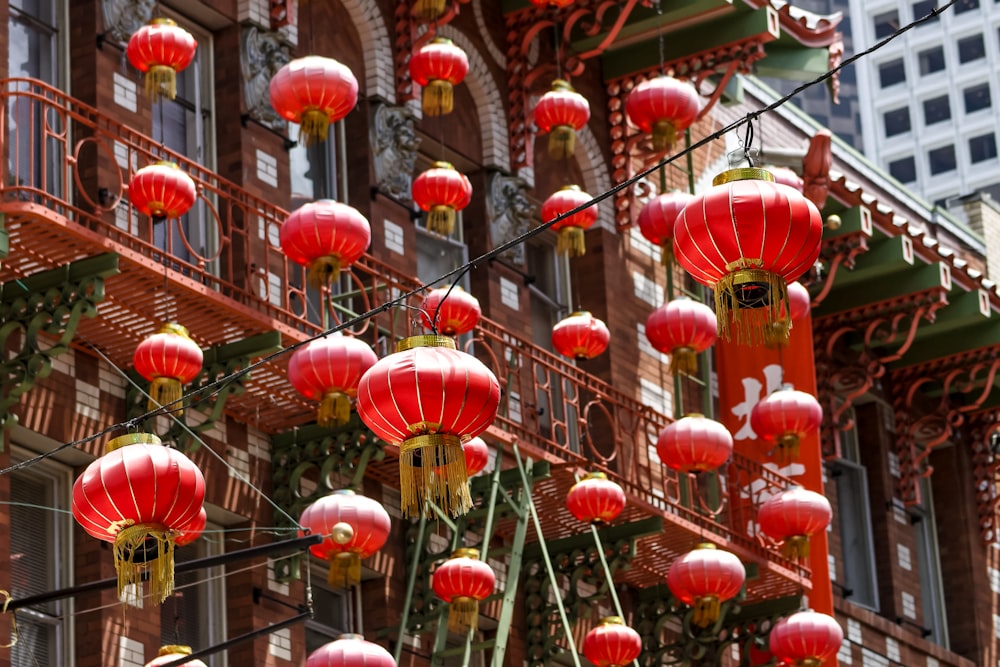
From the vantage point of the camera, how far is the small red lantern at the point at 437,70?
22109mm

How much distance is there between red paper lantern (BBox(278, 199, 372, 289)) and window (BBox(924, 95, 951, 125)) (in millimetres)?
53090

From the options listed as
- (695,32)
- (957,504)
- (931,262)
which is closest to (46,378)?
(695,32)

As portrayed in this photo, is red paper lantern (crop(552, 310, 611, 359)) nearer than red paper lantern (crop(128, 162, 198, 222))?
No

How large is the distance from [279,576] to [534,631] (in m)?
3.65

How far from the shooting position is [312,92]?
767 inches

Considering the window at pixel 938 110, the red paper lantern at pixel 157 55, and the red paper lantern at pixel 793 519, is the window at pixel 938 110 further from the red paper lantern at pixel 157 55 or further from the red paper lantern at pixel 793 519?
the red paper lantern at pixel 157 55

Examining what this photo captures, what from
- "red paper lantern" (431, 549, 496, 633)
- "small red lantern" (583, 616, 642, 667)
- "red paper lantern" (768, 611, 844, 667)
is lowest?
"small red lantern" (583, 616, 642, 667)

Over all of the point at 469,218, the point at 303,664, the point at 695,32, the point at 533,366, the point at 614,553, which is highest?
the point at 695,32

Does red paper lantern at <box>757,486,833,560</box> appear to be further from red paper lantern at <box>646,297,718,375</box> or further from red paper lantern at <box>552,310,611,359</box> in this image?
red paper lantern at <box>552,310,611,359</box>

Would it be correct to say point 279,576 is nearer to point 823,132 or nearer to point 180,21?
point 180,21

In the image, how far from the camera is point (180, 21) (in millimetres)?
21828

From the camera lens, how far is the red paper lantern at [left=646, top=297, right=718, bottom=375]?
22.6m

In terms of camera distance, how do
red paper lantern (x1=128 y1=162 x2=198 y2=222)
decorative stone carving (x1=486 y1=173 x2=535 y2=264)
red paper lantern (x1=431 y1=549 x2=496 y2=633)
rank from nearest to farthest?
red paper lantern (x1=128 y1=162 x2=198 y2=222) < red paper lantern (x1=431 y1=549 x2=496 y2=633) < decorative stone carving (x1=486 y1=173 x2=535 y2=264)

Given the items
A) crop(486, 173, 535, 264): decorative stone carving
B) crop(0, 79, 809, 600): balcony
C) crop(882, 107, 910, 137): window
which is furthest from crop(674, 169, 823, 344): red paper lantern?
crop(882, 107, 910, 137): window
